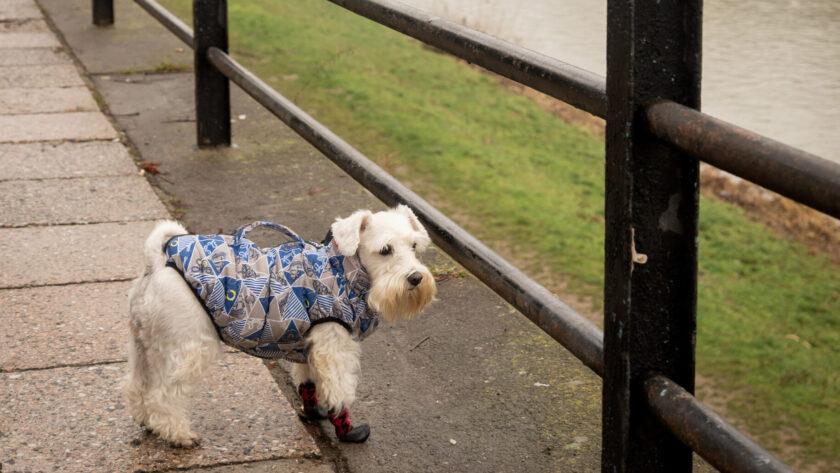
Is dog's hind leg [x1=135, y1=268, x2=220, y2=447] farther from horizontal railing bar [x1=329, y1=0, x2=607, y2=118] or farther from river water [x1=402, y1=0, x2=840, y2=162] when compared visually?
river water [x1=402, y1=0, x2=840, y2=162]

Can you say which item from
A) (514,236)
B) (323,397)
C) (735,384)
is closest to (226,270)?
(323,397)

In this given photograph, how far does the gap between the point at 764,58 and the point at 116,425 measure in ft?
19.6

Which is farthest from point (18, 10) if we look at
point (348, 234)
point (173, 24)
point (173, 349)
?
point (348, 234)

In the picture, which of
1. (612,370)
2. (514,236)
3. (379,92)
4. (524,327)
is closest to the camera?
(612,370)

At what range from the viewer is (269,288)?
276 cm

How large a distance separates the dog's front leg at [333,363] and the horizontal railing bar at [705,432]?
938 mm

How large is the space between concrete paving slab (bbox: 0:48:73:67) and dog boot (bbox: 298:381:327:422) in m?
5.00

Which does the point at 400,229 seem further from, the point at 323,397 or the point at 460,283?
the point at 460,283

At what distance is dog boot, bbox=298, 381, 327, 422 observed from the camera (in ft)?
9.99

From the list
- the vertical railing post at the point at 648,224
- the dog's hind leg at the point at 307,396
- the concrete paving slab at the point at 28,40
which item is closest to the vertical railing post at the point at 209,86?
the dog's hind leg at the point at 307,396

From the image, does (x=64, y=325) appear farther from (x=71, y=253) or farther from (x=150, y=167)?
(x=150, y=167)

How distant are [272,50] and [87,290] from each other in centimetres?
479

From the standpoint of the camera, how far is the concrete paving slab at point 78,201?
4562mm

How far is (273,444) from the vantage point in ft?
9.52
